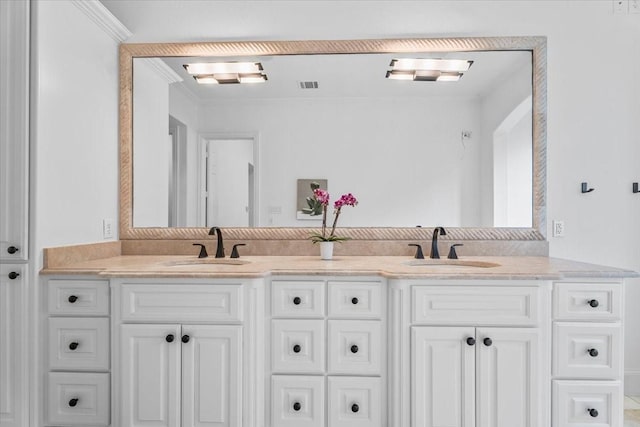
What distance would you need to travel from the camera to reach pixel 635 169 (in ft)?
7.77

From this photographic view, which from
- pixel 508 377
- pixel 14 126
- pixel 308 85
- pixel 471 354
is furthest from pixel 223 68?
pixel 508 377

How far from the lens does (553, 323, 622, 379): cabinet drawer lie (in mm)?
1749

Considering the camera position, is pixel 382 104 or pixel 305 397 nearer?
pixel 305 397

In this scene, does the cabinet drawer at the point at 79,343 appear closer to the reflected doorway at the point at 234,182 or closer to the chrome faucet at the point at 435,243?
the reflected doorway at the point at 234,182

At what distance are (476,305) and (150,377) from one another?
4.47 feet

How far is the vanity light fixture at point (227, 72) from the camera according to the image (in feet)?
8.00

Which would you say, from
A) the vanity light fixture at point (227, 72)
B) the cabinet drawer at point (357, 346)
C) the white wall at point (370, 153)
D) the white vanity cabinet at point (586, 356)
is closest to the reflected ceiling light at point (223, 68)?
the vanity light fixture at point (227, 72)

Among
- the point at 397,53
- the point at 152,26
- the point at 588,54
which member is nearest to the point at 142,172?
the point at 152,26

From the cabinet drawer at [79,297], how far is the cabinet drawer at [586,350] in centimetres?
189

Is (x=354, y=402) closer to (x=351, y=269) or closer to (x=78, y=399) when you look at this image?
(x=351, y=269)

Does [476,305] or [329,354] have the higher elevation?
[476,305]

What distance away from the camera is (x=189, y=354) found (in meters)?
1.76

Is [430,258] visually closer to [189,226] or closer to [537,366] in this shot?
[537,366]

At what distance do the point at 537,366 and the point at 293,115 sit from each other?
1.72 meters
